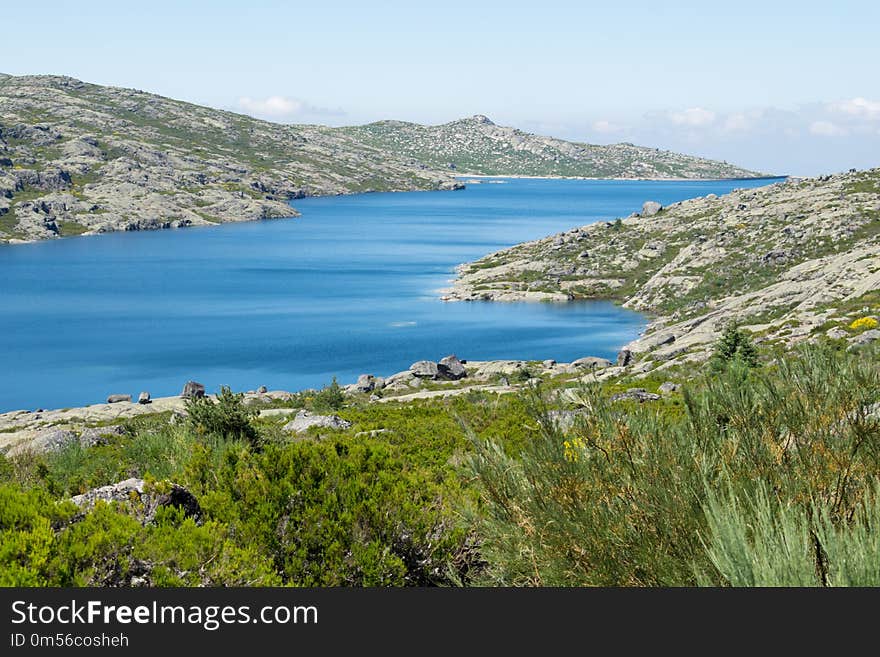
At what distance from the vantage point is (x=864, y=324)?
3803 cm

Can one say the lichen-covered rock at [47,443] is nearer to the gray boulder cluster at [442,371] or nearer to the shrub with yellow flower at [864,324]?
the gray boulder cluster at [442,371]

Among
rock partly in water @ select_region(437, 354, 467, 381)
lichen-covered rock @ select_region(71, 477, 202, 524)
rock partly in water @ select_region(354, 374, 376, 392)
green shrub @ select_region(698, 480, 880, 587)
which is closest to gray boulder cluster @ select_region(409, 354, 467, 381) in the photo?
rock partly in water @ select_region(437, 354, 467, 381)

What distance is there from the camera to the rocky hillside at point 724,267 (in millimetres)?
47312

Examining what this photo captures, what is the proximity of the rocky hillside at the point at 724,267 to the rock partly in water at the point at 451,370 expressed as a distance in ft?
35.2

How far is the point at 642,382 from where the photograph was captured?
3391 centimetres

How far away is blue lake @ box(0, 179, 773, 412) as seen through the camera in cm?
6122

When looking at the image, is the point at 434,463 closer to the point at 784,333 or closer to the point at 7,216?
the point at 784,333

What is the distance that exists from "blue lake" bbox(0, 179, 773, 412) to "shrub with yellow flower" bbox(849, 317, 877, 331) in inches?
979

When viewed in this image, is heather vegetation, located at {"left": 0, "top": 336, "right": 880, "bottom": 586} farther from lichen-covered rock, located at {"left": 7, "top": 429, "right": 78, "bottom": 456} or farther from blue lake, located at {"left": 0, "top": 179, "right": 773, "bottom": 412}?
blue lake, located at {"left": 0, "top": 179, "right": 773, "bottom": 412}

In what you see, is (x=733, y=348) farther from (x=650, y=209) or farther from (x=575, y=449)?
(x=650, y=209)

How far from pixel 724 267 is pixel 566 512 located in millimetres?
77511

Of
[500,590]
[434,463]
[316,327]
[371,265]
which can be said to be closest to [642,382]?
[434,463]

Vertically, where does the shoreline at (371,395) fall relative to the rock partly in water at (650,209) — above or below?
below

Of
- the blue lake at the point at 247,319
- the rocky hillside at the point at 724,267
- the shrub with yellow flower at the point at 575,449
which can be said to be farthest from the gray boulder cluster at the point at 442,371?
the shrub with yellow flower at the point at 575,449
